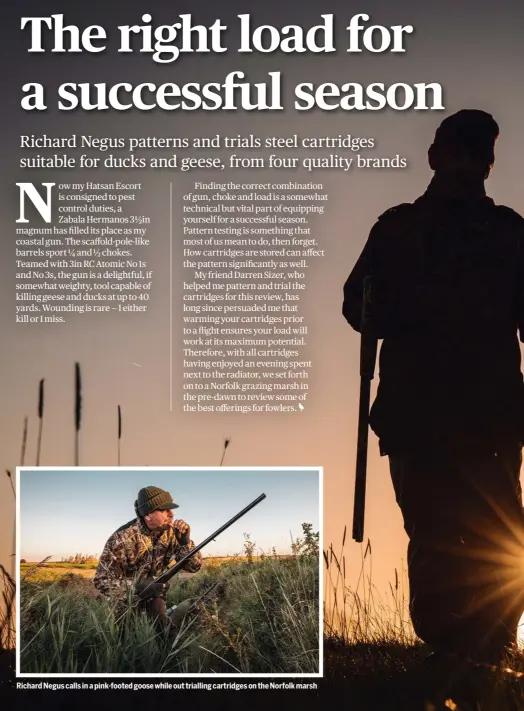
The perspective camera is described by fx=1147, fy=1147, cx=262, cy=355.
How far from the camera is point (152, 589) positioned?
5.66m

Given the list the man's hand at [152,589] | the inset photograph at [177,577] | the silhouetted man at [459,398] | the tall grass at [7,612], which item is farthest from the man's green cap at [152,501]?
the silhouetted man at [459,398]

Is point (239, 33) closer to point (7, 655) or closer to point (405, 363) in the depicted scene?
point (405, 363)

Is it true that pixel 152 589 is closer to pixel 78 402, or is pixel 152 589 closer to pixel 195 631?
pixel 195 631

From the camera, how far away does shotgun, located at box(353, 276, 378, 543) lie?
5.57 metres

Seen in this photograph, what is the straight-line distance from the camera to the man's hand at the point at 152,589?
5656 millimetres

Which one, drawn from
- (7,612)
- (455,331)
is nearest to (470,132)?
(455,331)

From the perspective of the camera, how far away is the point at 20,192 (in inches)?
242

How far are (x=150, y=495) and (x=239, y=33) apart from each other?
2.48 m

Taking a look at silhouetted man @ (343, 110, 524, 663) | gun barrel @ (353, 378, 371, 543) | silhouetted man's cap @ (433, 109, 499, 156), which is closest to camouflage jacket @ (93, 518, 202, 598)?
gun barrel @ (353, 378, 371, 543)

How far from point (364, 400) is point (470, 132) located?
4.55 feet

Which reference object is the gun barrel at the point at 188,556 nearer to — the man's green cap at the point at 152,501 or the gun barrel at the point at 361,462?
the man's green cap at the point at 152,501

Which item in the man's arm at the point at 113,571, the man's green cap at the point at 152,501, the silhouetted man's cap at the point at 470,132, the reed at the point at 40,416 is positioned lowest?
the man's arm at the point at 113,571

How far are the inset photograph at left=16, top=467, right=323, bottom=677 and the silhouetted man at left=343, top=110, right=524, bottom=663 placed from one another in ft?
2.05

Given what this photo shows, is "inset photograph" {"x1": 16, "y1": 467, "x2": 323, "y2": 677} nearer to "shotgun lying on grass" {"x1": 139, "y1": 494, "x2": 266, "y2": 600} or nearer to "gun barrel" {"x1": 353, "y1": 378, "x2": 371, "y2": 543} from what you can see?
"shotgun lying on grass" {"x1": 139, "y1": 494, "x2": 266, "y2": 600}
